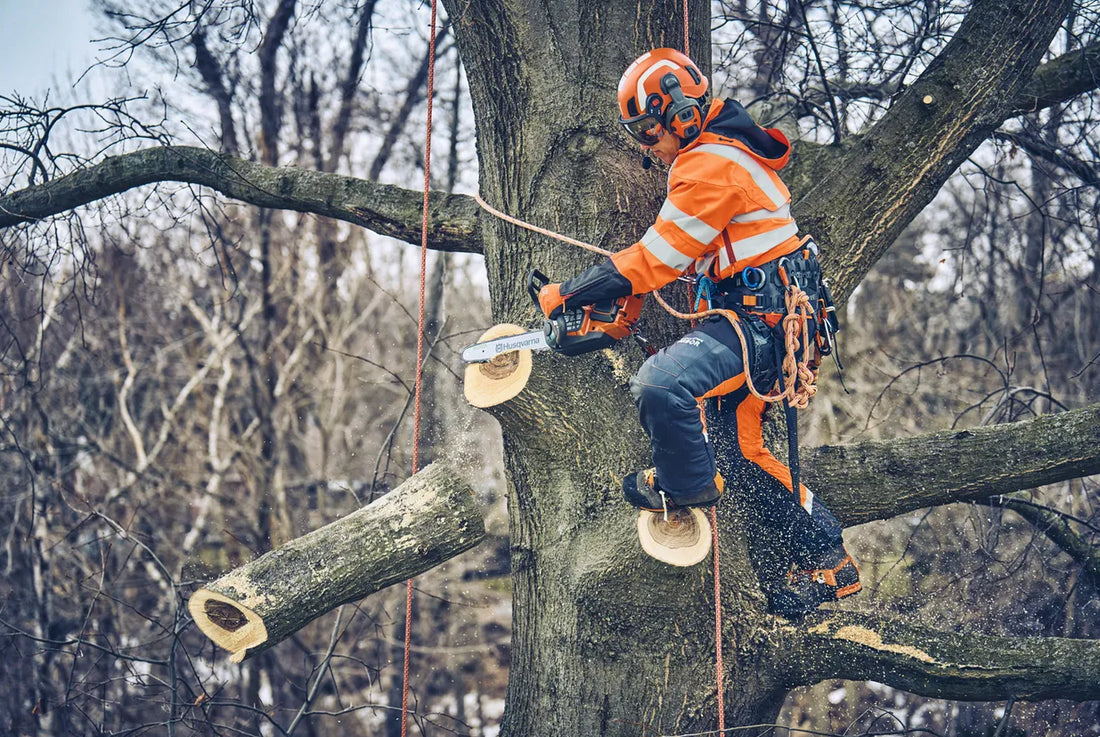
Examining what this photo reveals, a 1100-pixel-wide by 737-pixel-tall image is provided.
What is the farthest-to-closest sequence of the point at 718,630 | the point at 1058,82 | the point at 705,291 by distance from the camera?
the point at 1058,82, the point at 705,291, the point at 718,630

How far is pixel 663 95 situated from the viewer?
2994mm

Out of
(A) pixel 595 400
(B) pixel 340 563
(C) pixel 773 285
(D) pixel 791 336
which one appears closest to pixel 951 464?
(D) pixel 791 336

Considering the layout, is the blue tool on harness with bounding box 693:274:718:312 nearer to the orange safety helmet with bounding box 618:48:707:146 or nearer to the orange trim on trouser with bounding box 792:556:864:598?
the orange safety helmet with bounding box 618:48:707:146

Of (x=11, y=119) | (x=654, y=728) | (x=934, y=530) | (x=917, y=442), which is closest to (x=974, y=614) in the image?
(x=934, y=530)

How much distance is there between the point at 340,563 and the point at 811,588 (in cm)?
163

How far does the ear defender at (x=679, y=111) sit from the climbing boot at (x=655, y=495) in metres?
1.12

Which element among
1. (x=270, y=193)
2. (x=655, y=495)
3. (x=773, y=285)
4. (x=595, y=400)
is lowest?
(x=655, y=495)

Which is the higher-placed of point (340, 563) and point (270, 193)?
point (270, 193)

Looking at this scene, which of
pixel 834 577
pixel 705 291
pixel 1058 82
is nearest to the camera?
pixel 705 291

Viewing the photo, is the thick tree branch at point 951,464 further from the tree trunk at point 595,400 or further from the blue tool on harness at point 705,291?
the blue tool on harness at point 705,291

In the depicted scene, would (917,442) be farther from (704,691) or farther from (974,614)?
(974,614)

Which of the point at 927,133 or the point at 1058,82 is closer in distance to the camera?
the point at 927,133

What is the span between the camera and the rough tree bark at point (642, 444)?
310 centimetres

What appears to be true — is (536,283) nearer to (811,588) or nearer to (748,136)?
(748,136)
